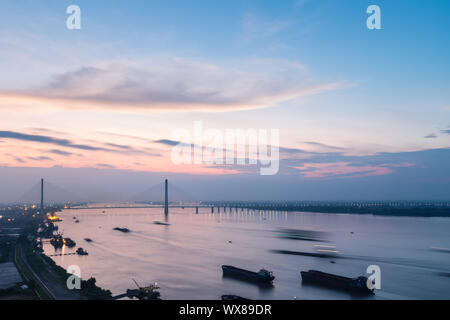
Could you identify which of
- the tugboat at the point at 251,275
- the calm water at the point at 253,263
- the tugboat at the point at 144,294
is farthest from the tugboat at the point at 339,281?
the tugboat at the point at 144,294

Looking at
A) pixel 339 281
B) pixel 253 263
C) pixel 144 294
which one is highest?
pixel 144 294

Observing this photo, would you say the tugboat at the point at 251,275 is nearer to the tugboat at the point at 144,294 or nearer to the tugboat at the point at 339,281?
the tugboat at the point at 339,281

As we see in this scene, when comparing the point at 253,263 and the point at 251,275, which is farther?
the point at 253,263

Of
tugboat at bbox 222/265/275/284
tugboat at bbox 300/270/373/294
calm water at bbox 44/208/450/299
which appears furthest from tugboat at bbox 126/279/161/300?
tugboat at bbox 300/270/373/294

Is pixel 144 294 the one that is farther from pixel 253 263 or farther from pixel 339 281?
pixel 253 263

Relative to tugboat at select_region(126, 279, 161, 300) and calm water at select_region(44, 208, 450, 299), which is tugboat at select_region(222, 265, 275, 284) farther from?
tugboat at select_region(126, 279, 161, 300)

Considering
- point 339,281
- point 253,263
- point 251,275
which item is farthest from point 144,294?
point 253,263

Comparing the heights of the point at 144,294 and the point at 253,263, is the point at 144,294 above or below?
above
